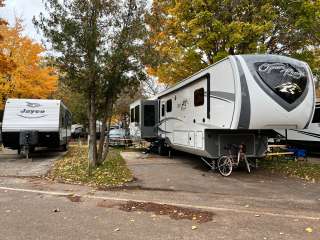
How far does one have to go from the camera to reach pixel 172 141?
1778 cm

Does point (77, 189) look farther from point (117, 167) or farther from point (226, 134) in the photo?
point (226, 134)

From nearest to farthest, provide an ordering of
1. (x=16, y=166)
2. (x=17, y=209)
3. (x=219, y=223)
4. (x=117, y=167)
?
(x=219, y=223)
(x=17, y=209)
(x=117, y=167)
(x=16, y=166)

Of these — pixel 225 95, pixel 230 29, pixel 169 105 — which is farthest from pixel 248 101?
pixel 169 105

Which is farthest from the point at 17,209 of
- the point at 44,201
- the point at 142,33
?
the point at 142,33

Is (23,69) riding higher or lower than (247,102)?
higher

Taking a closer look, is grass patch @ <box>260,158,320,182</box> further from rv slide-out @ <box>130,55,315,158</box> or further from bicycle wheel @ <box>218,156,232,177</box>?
bicycle wheel @ <box>218,156,232,177</box>

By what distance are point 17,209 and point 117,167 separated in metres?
6.14

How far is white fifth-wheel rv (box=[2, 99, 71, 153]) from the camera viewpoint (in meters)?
18.7

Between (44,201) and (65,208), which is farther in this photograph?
(44,201)

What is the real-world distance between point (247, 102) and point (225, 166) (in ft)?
8.34

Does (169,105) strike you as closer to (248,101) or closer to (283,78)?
(248,101)

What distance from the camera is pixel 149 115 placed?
2152cm

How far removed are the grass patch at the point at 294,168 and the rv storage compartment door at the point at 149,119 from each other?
268 inches

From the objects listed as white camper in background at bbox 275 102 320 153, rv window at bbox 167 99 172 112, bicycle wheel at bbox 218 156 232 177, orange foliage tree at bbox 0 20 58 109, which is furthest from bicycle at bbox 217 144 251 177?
orange foliage tree at bbox 0 20 58 109
